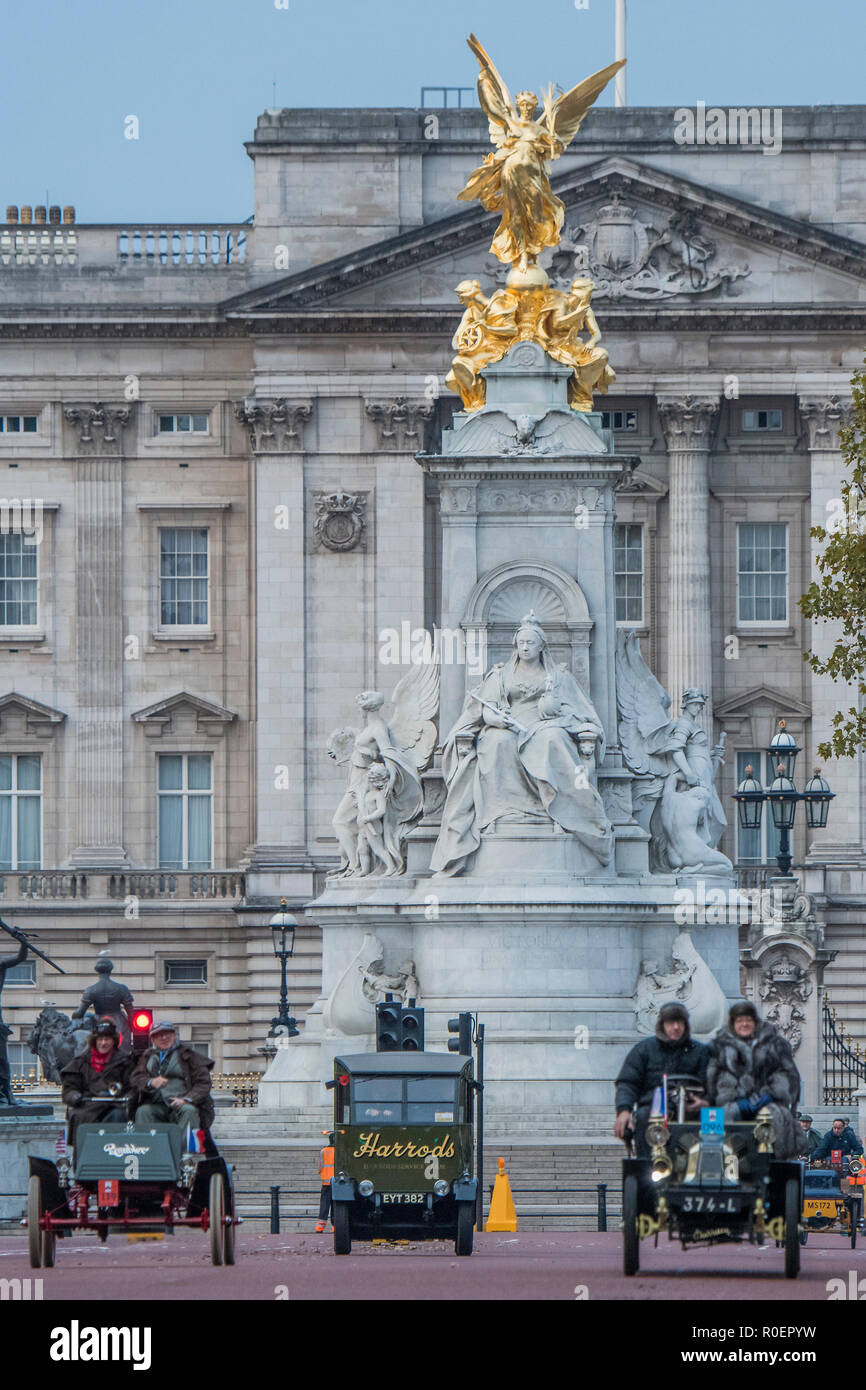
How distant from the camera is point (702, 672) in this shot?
75.5 m

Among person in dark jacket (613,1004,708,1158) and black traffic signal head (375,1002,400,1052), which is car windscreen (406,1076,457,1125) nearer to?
black traffic signal head (375,1002,400,1052)

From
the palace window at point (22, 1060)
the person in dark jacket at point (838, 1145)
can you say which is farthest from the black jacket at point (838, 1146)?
the palace window at point (22, 1060)

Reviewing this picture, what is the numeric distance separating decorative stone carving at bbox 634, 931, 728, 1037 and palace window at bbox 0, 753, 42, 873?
33.7 metres

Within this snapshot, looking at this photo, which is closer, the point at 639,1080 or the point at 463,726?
the point at 639,1080

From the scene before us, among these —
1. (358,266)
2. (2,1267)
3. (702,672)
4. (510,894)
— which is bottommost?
(2,1267)

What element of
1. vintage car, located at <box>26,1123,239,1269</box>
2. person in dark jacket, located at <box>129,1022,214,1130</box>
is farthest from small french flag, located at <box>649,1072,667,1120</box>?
person in dark jacket, located at <box>129,1022,214,1130</box>

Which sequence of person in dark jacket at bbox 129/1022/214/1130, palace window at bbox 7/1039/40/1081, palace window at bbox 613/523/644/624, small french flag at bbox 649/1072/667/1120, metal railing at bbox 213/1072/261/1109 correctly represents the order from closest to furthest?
1. small french flag at bbox 649/1072/667/1120
2. person in dark jacket at bbox 129/1022/214/1130
3. metal railing at bbox 213/1072/261/1109
4. palace window at bbox 7/1039/40/1081
5. palace window at bbox 613/523/644/624

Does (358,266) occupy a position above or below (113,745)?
above

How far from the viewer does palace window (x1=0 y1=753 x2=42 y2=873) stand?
76.9 m

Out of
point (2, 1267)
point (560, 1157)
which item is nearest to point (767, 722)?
point (560, 1157)

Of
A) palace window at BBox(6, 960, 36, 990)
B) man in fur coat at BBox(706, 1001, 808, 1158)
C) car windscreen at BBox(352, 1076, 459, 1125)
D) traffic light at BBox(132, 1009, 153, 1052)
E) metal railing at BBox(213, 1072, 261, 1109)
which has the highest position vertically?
palace window at BBox(6, 960, 36, 990)

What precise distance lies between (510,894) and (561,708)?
241 cm

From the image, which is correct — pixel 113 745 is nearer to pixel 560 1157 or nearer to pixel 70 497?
pixel 70 497
